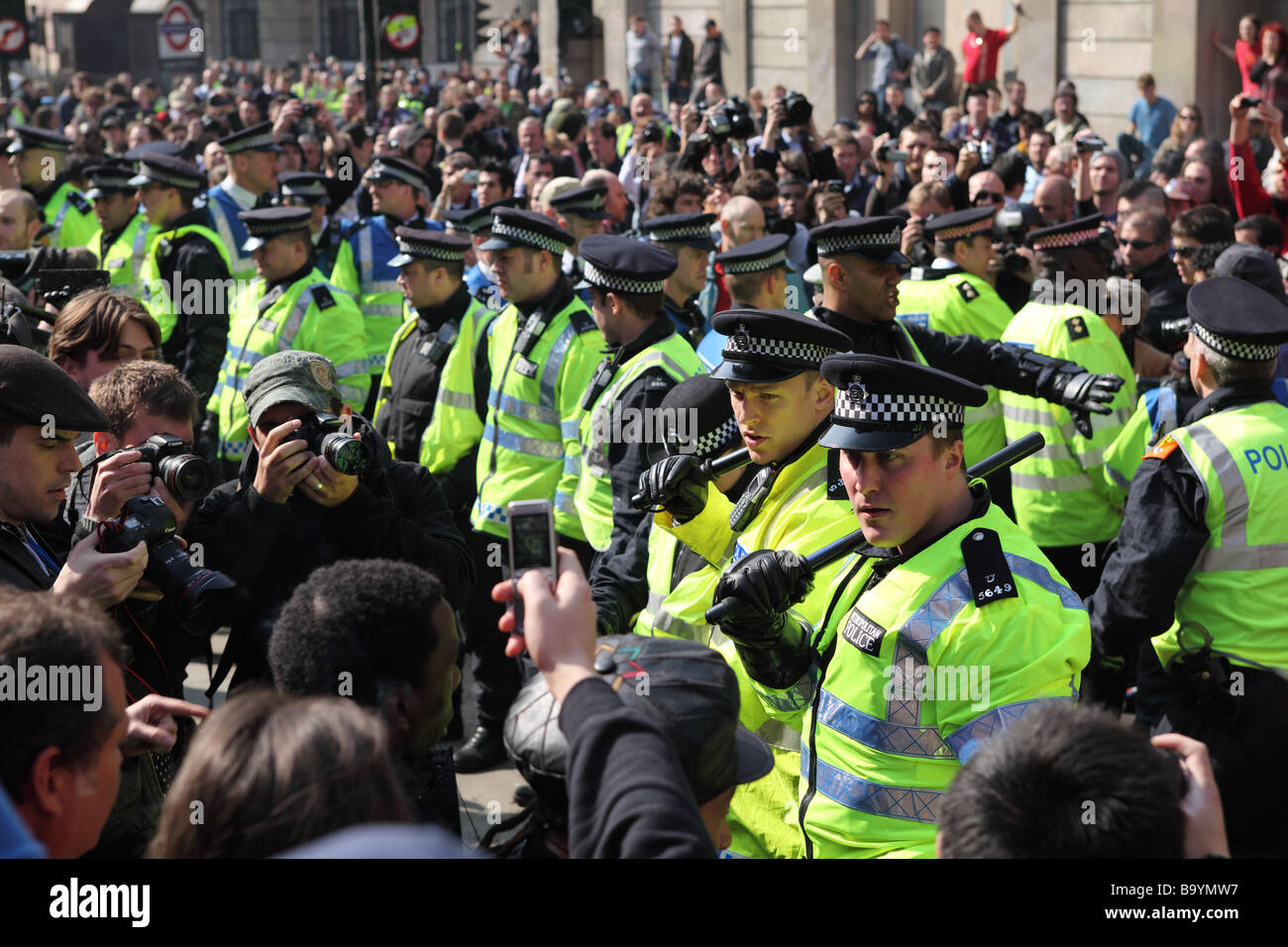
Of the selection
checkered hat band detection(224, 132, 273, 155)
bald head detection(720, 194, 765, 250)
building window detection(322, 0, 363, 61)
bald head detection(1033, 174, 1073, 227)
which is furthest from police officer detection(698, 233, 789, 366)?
building window detection(322, 0, 363, 61)

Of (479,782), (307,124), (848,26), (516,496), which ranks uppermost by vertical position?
(848,26)

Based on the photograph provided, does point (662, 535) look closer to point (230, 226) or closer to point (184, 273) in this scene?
point (184, 273)

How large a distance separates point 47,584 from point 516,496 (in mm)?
2842

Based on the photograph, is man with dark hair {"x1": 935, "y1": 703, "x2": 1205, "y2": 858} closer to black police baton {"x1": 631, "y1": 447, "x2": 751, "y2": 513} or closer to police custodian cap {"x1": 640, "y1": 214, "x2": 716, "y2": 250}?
→ black police baton {"x1": 631, "y1": 447, "x2": 751, "y2": 513}

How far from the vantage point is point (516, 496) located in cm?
596

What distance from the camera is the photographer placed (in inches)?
140

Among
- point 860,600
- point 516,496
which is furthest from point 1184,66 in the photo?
point 860,600

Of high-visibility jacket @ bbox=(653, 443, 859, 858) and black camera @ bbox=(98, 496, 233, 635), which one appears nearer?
black camera @ bbox=(98, 496, 233, 635)

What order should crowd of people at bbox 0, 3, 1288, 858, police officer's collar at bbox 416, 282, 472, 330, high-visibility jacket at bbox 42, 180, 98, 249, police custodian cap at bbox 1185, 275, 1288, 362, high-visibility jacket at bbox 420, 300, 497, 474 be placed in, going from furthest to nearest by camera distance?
high-visibility jacket at bbox 42, 180, 98, 249
police officer's collar at bbox 416, 282, 472, 330
high-visibility jacket at bbox 420, 300, 497, 474
police custodian cap at bbox 1185, 275, 1288, 362
crowd of people at bbox 0, 3, 1288, 858

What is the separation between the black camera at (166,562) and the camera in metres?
3.20

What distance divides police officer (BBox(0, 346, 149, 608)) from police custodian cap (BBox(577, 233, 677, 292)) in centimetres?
228

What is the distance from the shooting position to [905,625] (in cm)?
282
